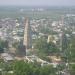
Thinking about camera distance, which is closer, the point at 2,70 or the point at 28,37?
the point at 2,70

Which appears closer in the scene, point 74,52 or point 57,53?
point 74,52

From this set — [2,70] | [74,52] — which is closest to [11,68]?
[2,70]

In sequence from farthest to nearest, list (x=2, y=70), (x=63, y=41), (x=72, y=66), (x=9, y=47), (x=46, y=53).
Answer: (x=63, y=41) < (x=9, y=47) < (x=46, y=53) < (x=2, y=70) < (x=72, y=66)

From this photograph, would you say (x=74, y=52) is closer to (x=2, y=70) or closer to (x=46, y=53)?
(x=2, y=70)

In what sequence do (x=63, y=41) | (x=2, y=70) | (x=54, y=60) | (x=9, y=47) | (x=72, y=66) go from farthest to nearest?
1. (x=63, y=41)
2. (x=9, y=47)
3. (x=54, y=60)
4. (x=2, y=70)
5. (x=72, y=66)

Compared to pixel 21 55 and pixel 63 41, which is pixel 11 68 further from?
pixel 63 41

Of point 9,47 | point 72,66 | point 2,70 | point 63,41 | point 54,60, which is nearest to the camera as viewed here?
point 72,66

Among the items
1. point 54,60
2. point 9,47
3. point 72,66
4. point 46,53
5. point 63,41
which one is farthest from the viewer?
point 63,41

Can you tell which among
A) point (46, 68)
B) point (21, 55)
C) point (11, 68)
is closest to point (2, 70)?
point (11, 68)
